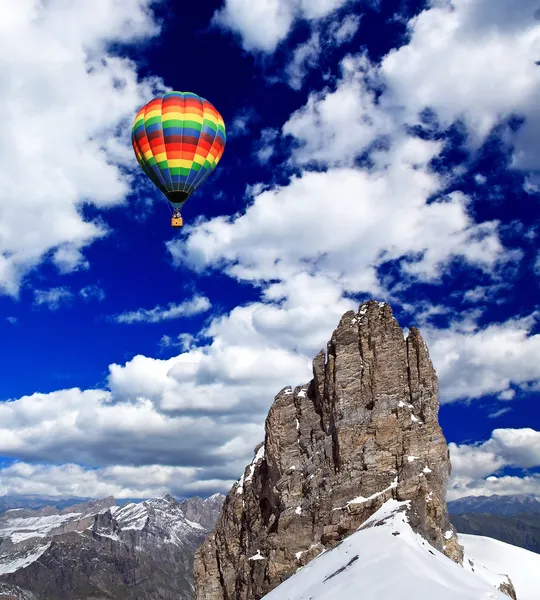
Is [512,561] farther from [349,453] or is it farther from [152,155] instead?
[152,155]

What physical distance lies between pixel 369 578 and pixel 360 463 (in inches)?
1000

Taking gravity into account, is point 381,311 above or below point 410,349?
above

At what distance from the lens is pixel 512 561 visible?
127875 mm

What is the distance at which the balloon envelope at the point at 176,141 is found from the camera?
77000 mm

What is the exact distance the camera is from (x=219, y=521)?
4587 inches

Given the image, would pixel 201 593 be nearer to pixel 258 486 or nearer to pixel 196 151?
pixel 258 486

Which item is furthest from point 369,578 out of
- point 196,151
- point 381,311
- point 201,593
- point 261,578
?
point 201,593

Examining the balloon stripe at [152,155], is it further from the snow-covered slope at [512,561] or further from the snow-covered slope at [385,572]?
the snow-covered slope at [512,561]

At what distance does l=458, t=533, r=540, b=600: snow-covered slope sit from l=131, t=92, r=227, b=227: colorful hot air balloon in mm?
82218

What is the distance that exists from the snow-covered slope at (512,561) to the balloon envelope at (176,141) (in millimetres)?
82502

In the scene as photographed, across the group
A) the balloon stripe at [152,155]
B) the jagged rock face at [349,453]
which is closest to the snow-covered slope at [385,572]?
the jagged rock face at [349,453]

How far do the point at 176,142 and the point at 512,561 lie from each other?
342 feet

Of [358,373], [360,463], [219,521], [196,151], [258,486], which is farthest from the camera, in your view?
[219,521]

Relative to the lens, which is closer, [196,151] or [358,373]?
[196,151]
